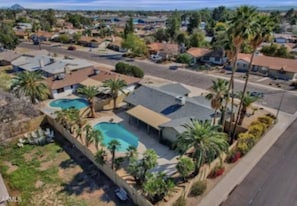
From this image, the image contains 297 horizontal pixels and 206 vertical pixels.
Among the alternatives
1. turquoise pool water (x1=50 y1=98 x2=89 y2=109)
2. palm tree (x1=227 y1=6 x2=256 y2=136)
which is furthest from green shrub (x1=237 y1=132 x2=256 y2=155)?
turquoise pool water (x1=50 y1=98 x2=89 y2=109)

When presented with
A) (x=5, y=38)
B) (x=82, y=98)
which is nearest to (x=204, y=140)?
(x=82, y=98)

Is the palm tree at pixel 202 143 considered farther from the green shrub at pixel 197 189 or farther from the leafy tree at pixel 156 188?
the leafy tree at pixel 156 188

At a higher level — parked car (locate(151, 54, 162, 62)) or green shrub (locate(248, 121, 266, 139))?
green shrub (locate(248, 121, 266, 139))

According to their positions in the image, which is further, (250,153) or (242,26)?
(250,153)

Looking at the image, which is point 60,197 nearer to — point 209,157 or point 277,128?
point 209,157

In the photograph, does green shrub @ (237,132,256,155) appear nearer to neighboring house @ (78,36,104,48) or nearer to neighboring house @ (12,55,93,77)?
neighboring house @ (12,55,93,77)
